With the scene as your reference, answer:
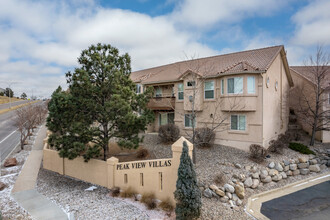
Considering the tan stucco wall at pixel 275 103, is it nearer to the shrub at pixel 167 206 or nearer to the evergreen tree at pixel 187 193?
the shrub at pixel 167 206

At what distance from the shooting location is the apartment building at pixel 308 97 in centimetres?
1833

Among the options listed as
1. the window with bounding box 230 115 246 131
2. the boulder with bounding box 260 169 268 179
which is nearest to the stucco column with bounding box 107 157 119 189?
the boulder with bounding box 260 169 268 179

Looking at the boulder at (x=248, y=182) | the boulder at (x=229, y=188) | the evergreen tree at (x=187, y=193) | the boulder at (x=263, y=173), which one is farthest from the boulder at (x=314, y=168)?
the evergreen tree at (x=187, y=193)

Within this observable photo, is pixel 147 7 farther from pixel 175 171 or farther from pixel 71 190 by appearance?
pixel 71 190

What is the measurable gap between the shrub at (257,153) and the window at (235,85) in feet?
13.9

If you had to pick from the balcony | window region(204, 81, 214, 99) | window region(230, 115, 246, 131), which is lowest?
window region(230, 115, 246, 131)

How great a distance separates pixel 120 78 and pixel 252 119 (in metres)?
10.4

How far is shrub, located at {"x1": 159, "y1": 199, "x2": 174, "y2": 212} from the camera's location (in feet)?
27.1

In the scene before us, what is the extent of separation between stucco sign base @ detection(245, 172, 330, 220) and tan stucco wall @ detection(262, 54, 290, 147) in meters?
3.53

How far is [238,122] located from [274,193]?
5.80m

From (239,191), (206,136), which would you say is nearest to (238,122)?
(206,136)

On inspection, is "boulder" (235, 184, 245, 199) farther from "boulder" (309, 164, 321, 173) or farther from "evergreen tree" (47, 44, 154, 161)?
"boulder" (309, 164, 321, 173)

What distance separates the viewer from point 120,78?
11.4 meters

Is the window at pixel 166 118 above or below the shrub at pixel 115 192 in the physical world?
above
